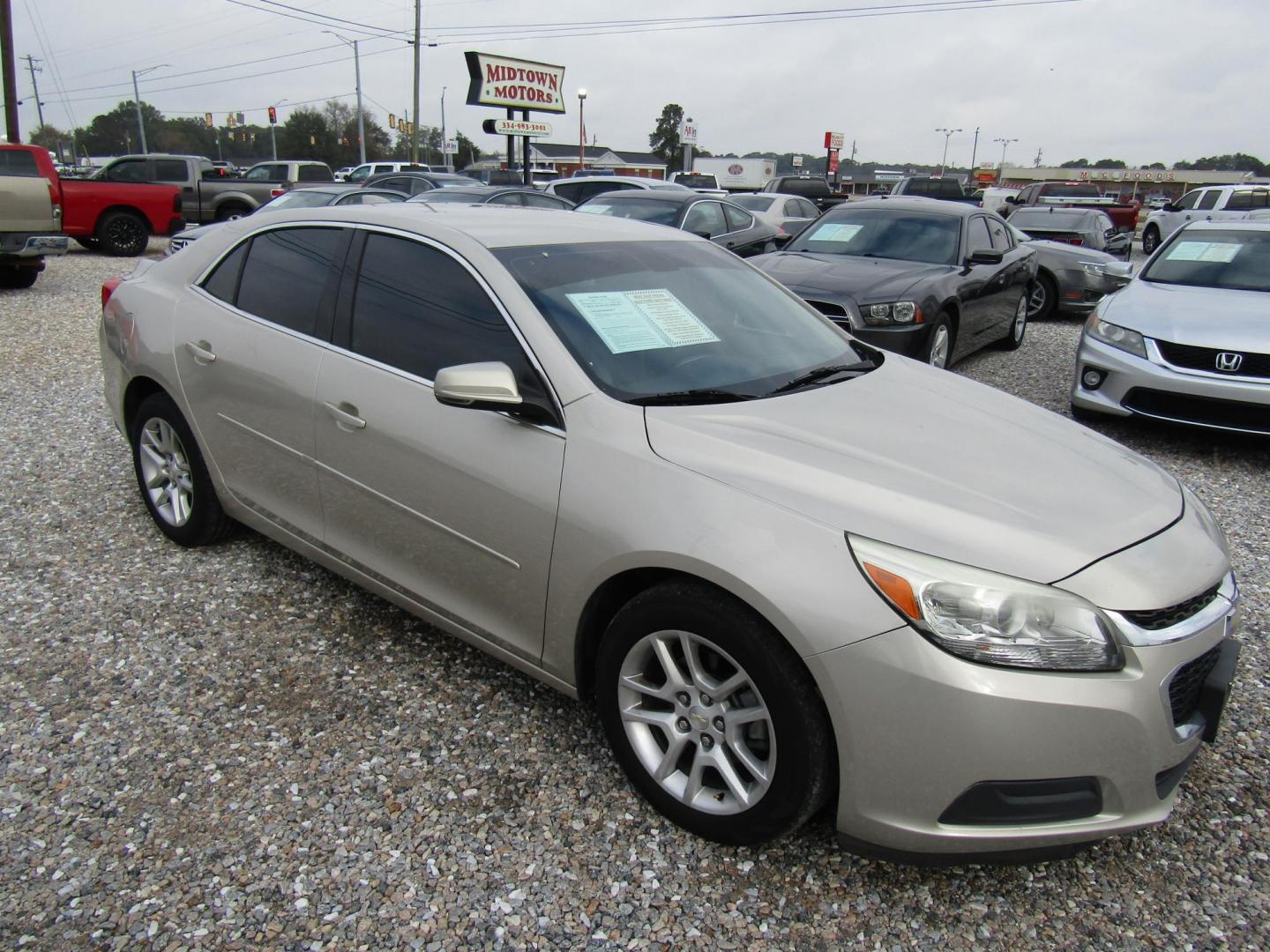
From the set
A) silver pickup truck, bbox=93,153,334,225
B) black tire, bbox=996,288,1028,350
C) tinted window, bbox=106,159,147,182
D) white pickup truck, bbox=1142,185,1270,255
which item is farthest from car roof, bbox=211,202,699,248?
white pickup truck, bbox=1142,185,1270,255

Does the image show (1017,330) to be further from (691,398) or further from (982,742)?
(982,742)

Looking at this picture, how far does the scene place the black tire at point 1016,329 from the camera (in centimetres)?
916

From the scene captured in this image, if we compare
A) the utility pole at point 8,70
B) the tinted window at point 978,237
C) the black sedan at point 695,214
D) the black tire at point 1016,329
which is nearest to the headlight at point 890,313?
the tinted window at point 978,237

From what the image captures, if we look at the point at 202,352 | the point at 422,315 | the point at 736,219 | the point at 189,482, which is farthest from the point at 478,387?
the point at 736,219

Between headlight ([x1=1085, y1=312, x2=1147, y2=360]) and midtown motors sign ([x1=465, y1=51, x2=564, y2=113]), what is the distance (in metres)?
20.6

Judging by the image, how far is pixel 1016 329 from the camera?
9391 millimetres

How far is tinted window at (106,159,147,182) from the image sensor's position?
1645 cm

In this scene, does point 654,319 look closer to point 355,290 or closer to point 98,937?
point 355,290

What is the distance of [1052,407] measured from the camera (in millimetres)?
7184

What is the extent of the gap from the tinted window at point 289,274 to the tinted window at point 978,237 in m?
6.12

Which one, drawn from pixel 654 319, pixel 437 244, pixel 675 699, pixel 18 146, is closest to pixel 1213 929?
pixel 675 699

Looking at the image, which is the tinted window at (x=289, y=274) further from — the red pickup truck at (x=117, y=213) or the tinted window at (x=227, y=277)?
the red pickup truck at (x=117, y=213)

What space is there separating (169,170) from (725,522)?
18.3m

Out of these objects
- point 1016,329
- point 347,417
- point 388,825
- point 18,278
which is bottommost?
point 388,825
